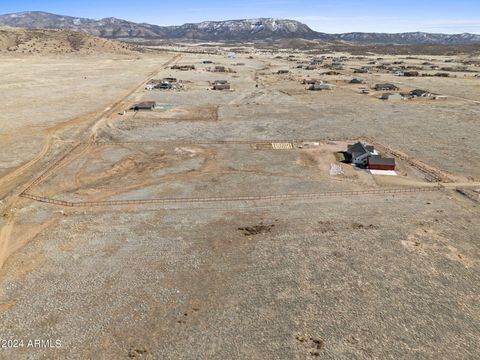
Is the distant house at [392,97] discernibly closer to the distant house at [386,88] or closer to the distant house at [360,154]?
the distant house at [386,88]

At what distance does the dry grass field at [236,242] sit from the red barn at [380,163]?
142 centimetres

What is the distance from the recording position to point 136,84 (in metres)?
90.1

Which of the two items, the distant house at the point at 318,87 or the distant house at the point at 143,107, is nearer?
the distant house at the point at 143,107

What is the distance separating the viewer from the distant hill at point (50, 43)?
5655 inches

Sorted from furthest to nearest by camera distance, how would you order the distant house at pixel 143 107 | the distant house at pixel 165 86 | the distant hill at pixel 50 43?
the distant hill at pixel 50 43 < the distant house at pixel 165 86 < the distant house at pixel 143 107

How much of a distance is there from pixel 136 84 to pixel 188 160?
195 feet

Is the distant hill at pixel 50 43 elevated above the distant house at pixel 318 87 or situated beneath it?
elevated above

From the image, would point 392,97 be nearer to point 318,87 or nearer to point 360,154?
point 318,87

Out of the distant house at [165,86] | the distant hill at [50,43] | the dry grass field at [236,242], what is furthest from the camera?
the distant hill at [50,43]

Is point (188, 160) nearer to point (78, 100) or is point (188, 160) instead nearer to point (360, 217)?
point (360, 217)

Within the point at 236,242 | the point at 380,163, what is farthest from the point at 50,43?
the point at 236,242

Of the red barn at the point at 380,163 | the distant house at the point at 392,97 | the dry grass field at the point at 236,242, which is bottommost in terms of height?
the dry grass field at the point at 236,242

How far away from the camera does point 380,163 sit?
116 feet

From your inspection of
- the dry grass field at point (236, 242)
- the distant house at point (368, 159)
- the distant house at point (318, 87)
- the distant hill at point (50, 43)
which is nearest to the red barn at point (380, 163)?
the distant house at point (368, 159)
